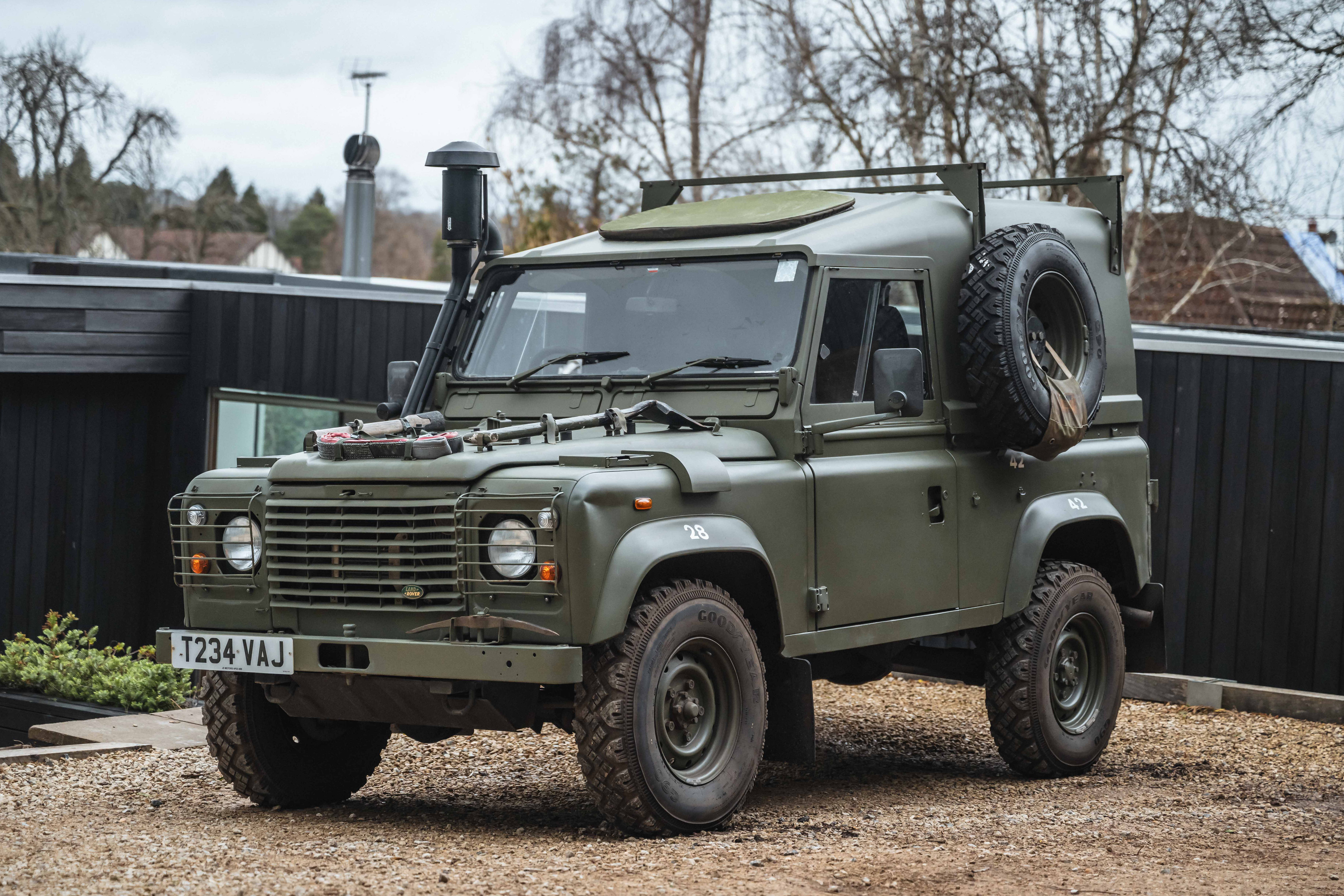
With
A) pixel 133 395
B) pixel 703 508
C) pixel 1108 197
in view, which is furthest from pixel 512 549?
pixel 133 395

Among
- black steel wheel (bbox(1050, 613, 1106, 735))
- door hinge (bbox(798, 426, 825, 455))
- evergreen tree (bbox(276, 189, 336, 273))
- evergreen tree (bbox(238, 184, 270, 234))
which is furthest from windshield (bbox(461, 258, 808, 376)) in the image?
evergreen tree (bbox(276, 189, 336, 273))

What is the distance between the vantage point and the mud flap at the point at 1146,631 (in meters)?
8.48

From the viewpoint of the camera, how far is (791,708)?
653 cm

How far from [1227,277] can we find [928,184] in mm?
18303

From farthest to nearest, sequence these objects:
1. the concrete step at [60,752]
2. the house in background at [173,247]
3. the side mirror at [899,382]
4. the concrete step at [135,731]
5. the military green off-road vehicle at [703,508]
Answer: the house in background at [173,247] → the concrete step at [135,731] → the concrete step at [60,752] → the side mirror at [899,382] → the military green off-road vehicle at [703,508]

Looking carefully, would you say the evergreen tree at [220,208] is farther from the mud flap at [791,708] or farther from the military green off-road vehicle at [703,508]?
the mud flap at [791,708]

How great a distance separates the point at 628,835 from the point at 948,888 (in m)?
1.25

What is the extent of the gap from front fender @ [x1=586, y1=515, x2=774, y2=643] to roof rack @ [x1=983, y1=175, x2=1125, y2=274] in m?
3.08

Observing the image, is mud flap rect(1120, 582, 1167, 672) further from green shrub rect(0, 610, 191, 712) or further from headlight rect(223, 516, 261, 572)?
green shrub rect(0, 610, 191, 712)

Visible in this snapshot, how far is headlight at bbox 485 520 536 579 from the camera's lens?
5.53m

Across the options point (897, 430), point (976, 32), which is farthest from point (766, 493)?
point (976, 32)

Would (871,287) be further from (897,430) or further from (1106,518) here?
(1106,518)

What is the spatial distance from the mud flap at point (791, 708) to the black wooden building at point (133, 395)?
7939 millimetres

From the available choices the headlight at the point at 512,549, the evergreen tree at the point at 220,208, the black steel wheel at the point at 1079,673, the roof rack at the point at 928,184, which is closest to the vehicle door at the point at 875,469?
the roof rack at the point at 928,184
